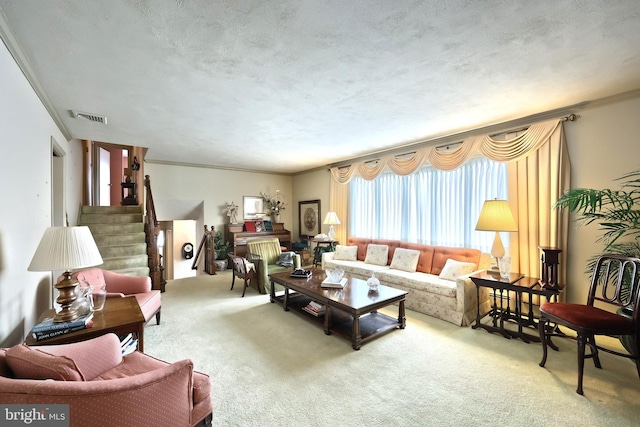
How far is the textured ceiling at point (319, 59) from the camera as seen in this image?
152 centimetres

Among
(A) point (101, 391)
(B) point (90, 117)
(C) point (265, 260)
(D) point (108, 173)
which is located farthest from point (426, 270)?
(D) point (108, 173)

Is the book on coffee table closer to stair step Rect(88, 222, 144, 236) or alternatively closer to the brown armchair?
the brown armchair

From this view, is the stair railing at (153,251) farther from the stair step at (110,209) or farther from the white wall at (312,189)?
the white wall at (312,189)

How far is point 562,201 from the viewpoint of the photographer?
8.36 ft

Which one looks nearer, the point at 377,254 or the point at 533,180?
the point at 533,180

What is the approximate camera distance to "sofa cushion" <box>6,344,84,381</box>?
105 cm

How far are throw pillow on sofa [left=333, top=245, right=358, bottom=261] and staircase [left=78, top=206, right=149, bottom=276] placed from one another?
3415mm

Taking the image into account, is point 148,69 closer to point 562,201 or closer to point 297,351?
point 297,351

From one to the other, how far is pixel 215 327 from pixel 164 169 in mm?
4193

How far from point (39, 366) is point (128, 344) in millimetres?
1411

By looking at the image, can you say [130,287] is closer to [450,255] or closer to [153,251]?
[153,251]

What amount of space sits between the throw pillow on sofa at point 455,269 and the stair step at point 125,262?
4.82 m

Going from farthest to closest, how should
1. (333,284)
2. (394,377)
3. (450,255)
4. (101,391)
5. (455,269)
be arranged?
(450,255)
(455,269)
(333,284)
(394,377)
(101,391)

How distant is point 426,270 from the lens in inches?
162
